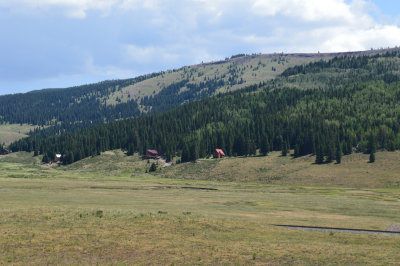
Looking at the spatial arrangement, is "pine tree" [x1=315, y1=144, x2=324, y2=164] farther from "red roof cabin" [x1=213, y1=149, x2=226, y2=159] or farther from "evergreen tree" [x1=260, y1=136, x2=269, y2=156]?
"red roof cabin" [x1=213, y1=149, x2=226, y2=159]

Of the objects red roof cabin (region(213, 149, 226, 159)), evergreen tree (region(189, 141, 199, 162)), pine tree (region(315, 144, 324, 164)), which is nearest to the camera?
pine tree (region(315, 144, 324, 164))

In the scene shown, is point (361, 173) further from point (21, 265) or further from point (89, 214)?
point (21, 265)

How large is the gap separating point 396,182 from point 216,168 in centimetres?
6508

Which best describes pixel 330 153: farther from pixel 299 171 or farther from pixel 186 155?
pixel 186 155

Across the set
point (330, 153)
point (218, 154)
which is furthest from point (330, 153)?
point (218, 154)

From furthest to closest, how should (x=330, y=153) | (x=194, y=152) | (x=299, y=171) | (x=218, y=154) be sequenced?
(x=218, y=154), (x=194, y=152), (x=330, y=153), (x=299, y=171)

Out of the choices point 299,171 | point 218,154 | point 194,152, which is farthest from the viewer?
point 218,154

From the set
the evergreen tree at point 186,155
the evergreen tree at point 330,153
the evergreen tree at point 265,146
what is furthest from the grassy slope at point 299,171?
the evergreen tree at point 186,155

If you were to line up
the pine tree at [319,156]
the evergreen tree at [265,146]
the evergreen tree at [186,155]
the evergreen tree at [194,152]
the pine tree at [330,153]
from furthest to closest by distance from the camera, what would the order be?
the evergreen tree at [186,155], the evergreen tree at [194,152], the evergreen tree at [265,146], the pine tree at [319,156], the pine tree at [330,153]

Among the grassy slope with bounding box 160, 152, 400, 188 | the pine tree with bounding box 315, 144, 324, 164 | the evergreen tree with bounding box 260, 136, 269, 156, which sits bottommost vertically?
the grassy slope with bounding box 160, 152, 400, 188

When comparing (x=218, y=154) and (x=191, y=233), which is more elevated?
(x=218, y=154)

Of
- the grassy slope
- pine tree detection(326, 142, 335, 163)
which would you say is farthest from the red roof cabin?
pine tree detection(326, 142, 335, 163)

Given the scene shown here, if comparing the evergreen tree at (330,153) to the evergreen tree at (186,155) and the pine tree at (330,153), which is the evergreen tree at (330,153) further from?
the evergreen tree at (186,155)

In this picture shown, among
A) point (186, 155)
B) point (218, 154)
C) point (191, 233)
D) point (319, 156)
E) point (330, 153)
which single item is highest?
point (186, 155)
